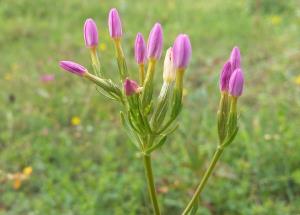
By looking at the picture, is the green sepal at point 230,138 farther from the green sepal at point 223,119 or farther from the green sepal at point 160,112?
the green sepal at point 160,112

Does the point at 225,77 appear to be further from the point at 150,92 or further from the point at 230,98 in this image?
the point at 150,92

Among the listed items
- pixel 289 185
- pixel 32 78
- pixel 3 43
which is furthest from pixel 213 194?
pixel 3 43

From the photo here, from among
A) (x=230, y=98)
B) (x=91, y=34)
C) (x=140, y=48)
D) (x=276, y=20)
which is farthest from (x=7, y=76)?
→ (x=230, y=98)

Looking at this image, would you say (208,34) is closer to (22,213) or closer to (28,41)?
(28,41)

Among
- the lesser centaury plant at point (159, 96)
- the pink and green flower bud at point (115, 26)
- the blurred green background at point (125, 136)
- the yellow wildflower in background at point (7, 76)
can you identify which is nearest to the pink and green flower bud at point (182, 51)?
the lesser centaury plant at point (159, 96)

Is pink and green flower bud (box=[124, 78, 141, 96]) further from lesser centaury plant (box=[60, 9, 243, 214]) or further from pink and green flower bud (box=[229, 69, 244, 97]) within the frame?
pink and green flower bud (box=[229, 69, 244, 97])

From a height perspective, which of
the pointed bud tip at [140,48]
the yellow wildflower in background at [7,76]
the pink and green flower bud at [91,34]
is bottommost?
the pointed bud tip at [140,48]
